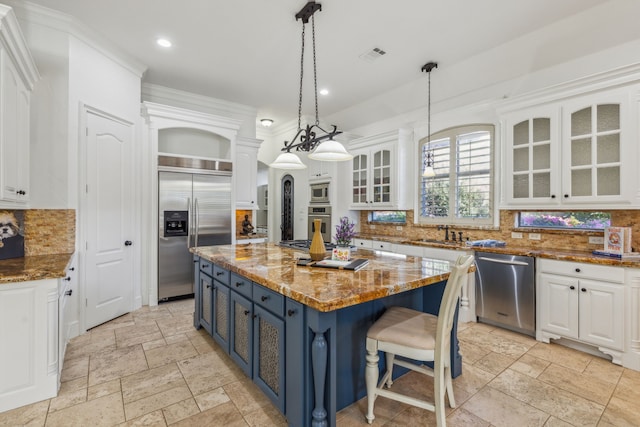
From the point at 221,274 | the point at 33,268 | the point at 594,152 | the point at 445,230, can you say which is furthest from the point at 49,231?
the point at 594,152

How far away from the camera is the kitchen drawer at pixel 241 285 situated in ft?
7.07

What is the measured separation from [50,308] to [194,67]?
10.7 ft

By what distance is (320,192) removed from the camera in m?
5.81

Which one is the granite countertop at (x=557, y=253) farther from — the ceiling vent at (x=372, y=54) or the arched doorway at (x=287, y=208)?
the arched doorway at (x=287, y=208)

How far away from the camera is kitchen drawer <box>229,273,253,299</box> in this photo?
2154 millimetres

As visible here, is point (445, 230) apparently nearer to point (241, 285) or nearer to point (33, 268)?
point (241, 285)

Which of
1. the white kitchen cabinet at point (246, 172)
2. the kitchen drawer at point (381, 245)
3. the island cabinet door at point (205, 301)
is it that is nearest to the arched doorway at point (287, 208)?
the white kitchen cabinet at point (246, 172)

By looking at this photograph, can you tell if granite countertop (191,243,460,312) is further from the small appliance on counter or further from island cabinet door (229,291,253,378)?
the small appliance on counter

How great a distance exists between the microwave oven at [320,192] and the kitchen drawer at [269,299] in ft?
12.3

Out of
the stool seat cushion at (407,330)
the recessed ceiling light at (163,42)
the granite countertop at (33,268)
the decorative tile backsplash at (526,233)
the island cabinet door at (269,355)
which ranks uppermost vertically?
the recessed ceiling light at (163,42)

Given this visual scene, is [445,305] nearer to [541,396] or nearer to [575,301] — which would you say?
[541,396]

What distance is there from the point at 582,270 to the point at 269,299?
9.53 feet

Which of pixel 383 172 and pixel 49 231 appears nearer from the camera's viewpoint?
pixel 49 231

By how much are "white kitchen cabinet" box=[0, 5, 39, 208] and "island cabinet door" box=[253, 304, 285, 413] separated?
2.00m
